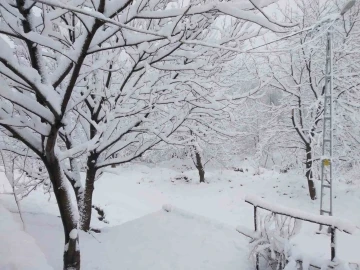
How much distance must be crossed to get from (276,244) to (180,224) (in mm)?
2605

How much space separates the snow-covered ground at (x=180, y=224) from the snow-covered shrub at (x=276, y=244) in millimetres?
376

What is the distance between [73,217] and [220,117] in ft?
10.7

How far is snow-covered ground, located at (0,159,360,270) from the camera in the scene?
480 centimetres

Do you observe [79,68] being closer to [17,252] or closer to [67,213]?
[17,252]

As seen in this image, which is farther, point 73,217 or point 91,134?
point 91,134

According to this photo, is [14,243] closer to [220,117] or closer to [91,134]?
[91,134]

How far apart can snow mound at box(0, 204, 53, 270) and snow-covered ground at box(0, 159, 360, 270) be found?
5.04 ft

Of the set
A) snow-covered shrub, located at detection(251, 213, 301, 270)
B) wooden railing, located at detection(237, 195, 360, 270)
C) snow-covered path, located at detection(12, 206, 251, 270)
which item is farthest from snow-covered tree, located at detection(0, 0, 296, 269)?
snow-covered shrub, located at detection(251, 213, 301, 270)

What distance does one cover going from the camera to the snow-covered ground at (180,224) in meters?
4.80

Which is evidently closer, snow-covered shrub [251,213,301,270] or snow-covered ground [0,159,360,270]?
snow-covered shrub [251,213,301,270]

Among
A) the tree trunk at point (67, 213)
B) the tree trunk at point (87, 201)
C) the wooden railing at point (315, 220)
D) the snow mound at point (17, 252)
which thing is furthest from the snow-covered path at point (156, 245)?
the snow mound at point (17, 252)

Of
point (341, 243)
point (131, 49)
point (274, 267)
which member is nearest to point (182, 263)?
point (274, 267)

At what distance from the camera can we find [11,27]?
226cm

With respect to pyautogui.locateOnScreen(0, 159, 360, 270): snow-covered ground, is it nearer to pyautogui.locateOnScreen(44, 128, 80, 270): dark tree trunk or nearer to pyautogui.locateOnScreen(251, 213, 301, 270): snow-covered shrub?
→ pyautogui.locateOnScreen(251, 213, 301, 270): snow-covered shrub
